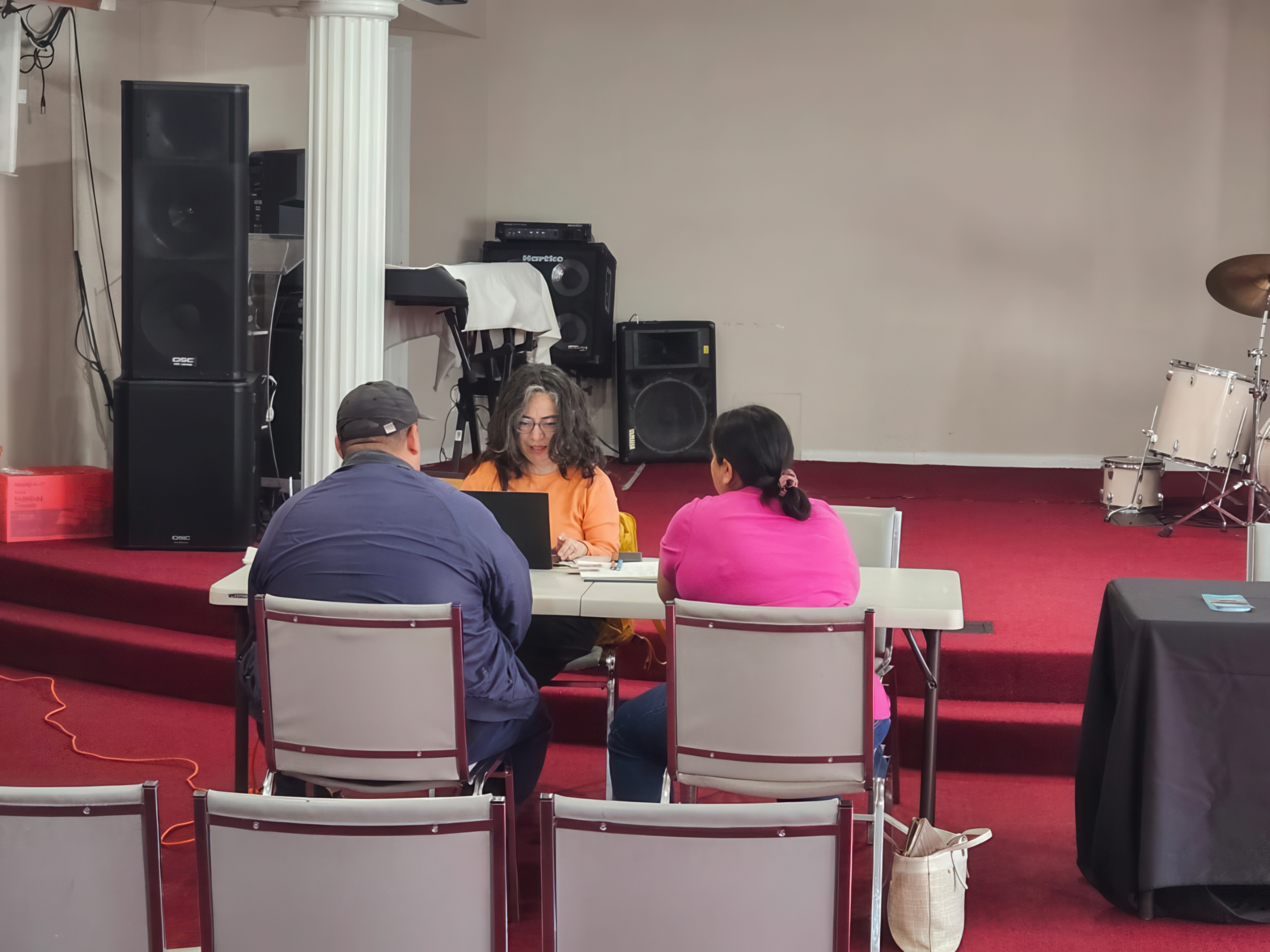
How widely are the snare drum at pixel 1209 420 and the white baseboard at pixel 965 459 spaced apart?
1.79 meters

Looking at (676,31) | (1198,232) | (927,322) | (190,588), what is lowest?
(190,588)

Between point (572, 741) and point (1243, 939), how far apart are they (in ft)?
6.22

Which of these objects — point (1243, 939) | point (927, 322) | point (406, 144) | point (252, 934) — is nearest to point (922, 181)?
point (927, 322)

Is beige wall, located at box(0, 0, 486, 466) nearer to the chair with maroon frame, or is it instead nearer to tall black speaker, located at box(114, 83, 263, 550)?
tall black speaker, located at box(114, 83, 263, 550)

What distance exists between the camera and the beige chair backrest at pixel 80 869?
61.1 inches

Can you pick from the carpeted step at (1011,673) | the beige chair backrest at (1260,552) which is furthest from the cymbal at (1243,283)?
the beige chair backrest at (1260,552)

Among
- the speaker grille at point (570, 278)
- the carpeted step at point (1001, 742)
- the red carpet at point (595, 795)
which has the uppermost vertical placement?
the speaker grille at point (570, 278)

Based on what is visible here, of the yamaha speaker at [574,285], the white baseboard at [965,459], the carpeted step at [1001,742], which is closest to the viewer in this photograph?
the carpeted step at [1001,742]

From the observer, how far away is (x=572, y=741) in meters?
3.85

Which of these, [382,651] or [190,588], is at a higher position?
[382,651]

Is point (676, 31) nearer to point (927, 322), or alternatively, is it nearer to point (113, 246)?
point (927, 322)

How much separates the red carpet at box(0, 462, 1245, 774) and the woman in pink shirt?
111 cm

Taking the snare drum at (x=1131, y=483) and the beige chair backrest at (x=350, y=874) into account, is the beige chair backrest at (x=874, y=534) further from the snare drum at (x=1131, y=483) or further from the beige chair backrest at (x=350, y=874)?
the snare drum at (x=1131, y=483)

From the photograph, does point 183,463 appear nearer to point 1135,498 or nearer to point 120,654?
point 120,654
